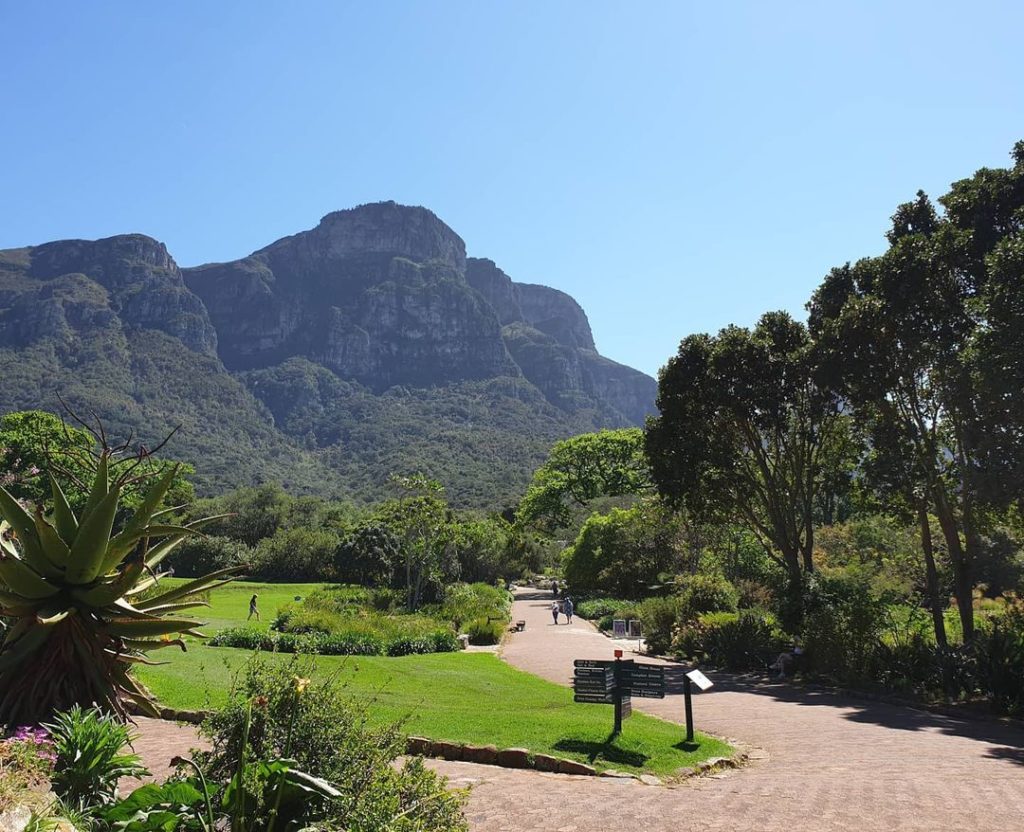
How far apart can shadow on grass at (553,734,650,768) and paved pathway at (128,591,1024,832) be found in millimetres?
728

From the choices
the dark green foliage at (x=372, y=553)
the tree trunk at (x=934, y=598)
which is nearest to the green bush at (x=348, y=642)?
the tree trunk at (x=934, y=598)

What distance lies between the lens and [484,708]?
444 inches

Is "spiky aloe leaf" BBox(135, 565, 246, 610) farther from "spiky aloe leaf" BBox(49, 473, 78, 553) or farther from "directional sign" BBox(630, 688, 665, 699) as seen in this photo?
"directional sign" BBox(630, 688, 665, 699)

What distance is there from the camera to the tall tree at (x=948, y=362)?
47.0 ft

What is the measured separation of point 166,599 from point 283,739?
2.15 metres

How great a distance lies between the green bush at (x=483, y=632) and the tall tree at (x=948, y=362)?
13486 millimetres

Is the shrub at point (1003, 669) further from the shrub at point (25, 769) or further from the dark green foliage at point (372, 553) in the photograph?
the dark green foliage at point (372, 553)

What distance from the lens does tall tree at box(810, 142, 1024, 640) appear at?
Result: 14.3m

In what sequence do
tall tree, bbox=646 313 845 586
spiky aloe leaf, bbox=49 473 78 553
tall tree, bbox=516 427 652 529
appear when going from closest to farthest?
spiky aloe leaf, bbox=49 473 78 553 < tall tree, bbox=646 313 845 586 < tall tree, bbox=516 427 652 529

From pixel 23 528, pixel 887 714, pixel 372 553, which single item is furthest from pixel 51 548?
pixel 372 553

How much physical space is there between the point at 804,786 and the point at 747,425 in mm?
14837

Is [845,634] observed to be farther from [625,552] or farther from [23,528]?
[625,552]

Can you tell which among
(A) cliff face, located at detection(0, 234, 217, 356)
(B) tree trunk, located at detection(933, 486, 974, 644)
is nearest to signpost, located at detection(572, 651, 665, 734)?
(B) tree trunk, located at detection(933, 486, 974, 644)

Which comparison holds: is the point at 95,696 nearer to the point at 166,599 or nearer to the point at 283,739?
the point at 166,599
